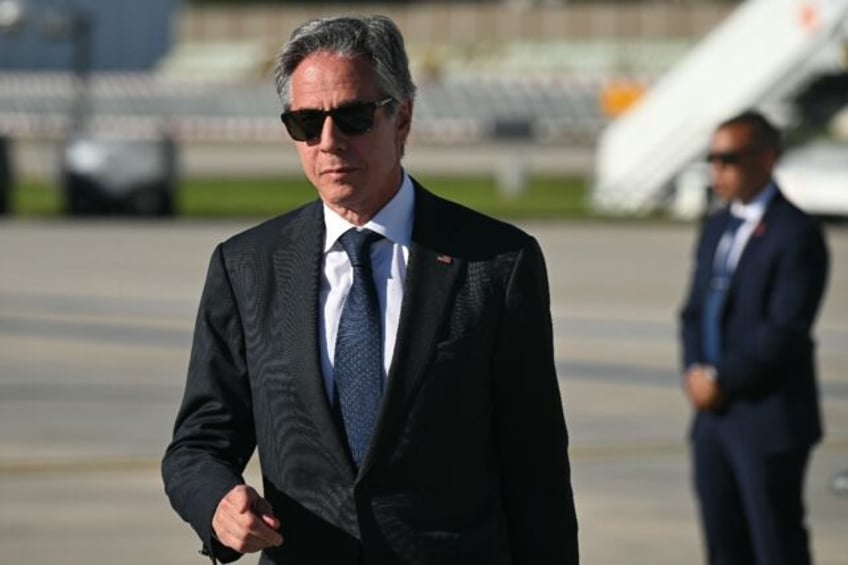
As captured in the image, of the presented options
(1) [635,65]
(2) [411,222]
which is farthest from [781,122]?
(1) [635,65]

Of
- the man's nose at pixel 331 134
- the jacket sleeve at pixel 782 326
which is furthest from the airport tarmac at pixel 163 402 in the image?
the man's nose at pixel 331 134

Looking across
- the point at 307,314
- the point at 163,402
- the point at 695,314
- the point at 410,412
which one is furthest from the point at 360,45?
the point at 163,402

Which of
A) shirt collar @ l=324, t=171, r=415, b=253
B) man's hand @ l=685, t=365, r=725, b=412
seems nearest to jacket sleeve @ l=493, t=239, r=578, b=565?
shirt collar @ l=324, t=171, r=415, b=253

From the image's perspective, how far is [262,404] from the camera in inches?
149

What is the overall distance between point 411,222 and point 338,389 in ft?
1.07

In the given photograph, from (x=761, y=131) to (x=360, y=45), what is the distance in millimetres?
3593

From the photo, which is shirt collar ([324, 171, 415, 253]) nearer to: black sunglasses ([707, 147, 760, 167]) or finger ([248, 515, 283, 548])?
finger ([248, 515, 283, 548])

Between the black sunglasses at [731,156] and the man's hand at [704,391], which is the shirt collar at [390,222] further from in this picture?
the black sunglasses at [731,156]

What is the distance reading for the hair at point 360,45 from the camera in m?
3.66

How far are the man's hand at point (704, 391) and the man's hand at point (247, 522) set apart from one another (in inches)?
136

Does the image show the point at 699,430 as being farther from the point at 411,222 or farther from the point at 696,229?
the point at 696,229

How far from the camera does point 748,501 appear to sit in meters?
6.78

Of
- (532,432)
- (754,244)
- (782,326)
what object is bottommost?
(782,326)

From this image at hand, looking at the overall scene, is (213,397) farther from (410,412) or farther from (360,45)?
(360,45)
